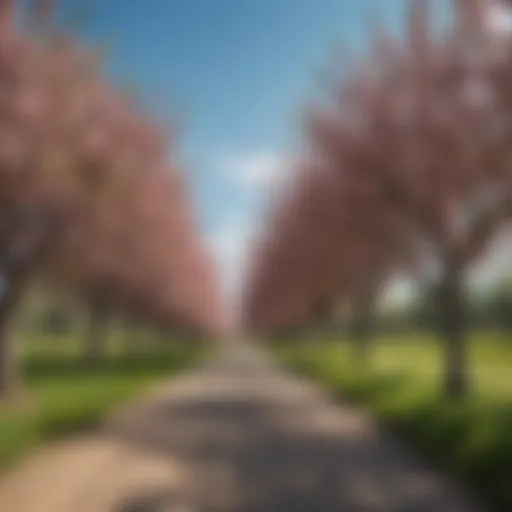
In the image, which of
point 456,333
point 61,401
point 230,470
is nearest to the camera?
point 230,470

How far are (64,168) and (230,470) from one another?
760 cm

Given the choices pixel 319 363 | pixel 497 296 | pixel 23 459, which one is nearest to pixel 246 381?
pixel 319 363

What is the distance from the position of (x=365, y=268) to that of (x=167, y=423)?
656 inches

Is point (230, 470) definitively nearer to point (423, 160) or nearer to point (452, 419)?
point (452, 419)

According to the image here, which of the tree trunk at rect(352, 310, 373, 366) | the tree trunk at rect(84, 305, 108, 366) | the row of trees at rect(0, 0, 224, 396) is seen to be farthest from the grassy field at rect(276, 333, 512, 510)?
the tree trunk at rect(84, 305, 108, 366)

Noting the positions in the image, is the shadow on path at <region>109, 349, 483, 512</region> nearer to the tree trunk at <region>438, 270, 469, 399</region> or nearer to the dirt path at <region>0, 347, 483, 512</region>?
the dirt path at <region>0, 347, 483, 512</region>

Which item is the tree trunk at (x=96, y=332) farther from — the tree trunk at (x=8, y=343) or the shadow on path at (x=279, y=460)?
the tree trunk at (x=8, y=343)

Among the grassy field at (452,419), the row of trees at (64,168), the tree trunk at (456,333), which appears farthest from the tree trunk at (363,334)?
the tree trunk at (456,333)

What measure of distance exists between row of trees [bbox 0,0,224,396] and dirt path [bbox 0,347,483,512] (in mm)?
4725

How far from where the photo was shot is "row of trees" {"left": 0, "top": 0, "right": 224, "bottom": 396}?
49.8 ft

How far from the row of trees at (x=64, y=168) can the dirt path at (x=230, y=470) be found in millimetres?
4725

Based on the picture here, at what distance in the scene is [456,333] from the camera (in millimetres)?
21422

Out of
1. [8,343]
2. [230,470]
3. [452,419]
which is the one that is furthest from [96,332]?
[230,470]

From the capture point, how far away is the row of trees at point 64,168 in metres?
15.2
